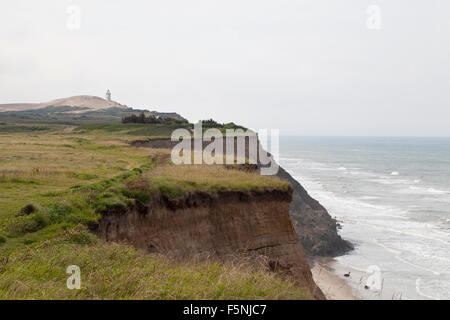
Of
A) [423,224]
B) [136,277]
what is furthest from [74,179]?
[423,224]

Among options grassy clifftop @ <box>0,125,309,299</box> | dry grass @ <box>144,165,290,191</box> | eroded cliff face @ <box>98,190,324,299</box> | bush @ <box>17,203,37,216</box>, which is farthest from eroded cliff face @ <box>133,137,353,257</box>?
bush @ <box>17,203,37,216</box>

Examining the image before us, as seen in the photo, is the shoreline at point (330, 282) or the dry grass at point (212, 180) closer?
the dry grass at point (212, 180)

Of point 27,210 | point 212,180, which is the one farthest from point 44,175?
point 27,210

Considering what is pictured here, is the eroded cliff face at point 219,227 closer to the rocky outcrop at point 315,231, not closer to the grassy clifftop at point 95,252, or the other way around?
the grassy clifftop at point 95,252

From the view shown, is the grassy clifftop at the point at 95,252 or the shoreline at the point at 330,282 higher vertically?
the grassy clifftop at the point at 95,252

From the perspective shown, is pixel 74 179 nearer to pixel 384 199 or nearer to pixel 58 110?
pixel 384 199

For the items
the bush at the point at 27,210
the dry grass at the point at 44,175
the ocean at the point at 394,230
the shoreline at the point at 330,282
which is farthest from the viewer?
the ocean at the point at 394,230

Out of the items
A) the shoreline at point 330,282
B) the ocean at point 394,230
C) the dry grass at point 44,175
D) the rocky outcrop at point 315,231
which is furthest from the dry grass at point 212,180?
the rocky outcrop at point 315,231
